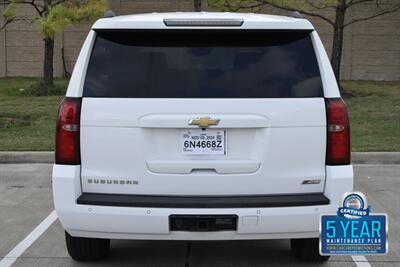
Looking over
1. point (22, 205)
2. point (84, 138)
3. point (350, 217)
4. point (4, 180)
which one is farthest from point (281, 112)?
point (4, 180)

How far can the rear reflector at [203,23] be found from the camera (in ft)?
12.8

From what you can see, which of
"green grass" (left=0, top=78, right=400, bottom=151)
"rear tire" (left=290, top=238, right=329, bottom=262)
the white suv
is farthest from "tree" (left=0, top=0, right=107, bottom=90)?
"rear tire" (left=290, top=238, right=329, bottom=262)

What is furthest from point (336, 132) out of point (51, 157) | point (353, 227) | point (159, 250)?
point (51, 157)

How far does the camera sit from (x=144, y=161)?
151 inches

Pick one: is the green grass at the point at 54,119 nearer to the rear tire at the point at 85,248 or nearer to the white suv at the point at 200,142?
the rear tire at the point at 85,248

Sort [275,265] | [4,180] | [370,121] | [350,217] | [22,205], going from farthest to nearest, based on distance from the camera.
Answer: [370,121] → [4,180] → [22,205] → [275,265] → [350,217]

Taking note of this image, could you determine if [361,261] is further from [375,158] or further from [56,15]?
[56,15]

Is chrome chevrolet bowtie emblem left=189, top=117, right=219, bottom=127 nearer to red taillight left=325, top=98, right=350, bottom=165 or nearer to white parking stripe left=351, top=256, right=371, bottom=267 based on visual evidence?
red taillight left=325, top=98, right=350, bottom=165

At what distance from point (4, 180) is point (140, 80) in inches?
184

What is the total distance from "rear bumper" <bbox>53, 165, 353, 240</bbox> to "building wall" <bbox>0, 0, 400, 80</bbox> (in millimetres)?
20838

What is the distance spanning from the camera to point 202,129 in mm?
3799

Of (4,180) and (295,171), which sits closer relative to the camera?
(295,171)

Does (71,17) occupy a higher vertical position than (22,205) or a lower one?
higher

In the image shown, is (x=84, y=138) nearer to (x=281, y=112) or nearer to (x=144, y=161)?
(x=144, y=161)
